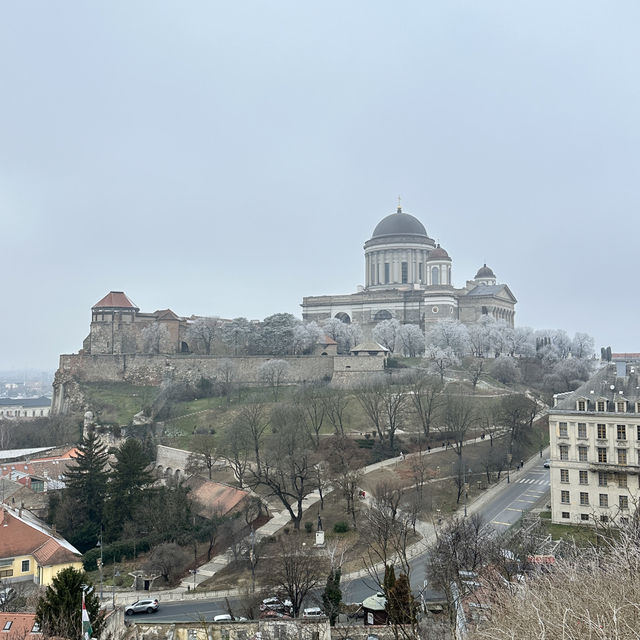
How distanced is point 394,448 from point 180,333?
3641 cm

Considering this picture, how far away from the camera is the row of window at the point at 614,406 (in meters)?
33.3

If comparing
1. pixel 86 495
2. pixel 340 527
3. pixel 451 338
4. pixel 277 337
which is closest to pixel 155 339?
pixel 277 337

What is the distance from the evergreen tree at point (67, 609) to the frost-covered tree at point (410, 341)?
206 feet

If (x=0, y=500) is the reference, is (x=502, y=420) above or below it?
above

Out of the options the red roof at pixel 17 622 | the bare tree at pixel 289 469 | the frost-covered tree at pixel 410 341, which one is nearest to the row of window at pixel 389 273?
the frost-covered tree at pixel 410 341

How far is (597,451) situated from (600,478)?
1269 mm

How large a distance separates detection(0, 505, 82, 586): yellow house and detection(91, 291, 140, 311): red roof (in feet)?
137

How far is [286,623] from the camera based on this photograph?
17.8m

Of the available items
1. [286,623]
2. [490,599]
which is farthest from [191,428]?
[490,599]

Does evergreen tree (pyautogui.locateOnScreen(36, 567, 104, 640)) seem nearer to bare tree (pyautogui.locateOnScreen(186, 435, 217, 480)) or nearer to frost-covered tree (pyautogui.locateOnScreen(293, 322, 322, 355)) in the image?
bare tree (pyautogui.locateOnScreen(186, 435, 217, 480))

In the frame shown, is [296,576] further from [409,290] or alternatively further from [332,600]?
[409,290]

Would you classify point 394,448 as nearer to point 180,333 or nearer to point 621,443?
point 621,443

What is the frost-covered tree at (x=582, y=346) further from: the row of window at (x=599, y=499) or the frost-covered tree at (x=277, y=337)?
the row of window at (x=599, y=499)

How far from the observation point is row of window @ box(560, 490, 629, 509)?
107 ft
